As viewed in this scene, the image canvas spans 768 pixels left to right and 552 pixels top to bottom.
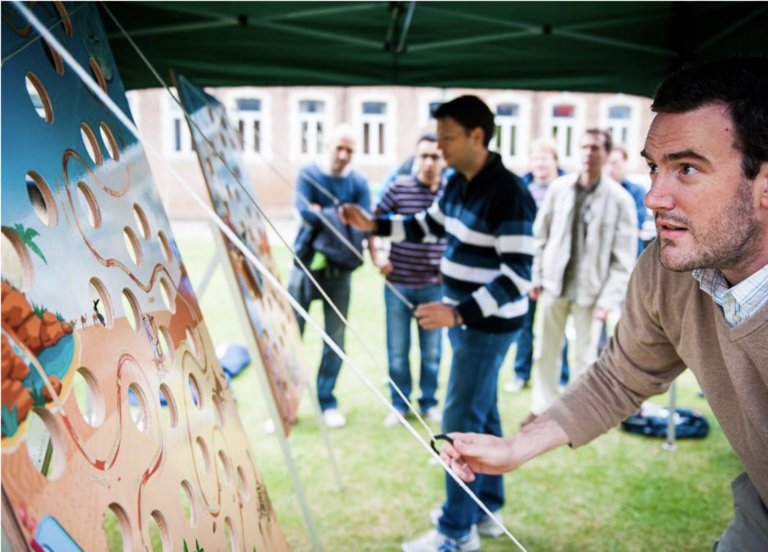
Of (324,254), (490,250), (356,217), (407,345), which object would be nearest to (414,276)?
(407,345)

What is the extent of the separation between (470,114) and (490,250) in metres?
0.50

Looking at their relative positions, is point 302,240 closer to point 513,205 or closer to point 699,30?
point 513,205

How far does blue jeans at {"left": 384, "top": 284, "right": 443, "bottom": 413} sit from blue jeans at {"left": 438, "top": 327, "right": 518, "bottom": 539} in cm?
139

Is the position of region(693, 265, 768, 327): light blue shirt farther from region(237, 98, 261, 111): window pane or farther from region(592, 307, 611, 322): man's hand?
region(237, 98, 261, 111): window pane

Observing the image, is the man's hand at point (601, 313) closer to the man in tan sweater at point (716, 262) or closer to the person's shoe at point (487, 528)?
the person's shoe at point (487, 528)

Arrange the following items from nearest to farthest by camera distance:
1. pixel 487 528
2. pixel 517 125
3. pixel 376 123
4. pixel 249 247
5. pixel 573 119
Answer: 1. pixel 249 247
2. pixel 487 528
3. pixel 376 123
4. pixel 517 125
5. pixel 573 119

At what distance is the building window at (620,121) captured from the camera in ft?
57.7

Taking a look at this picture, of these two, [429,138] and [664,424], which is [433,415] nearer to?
[664,424]

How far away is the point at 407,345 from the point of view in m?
3.96

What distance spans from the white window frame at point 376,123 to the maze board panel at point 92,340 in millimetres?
15304

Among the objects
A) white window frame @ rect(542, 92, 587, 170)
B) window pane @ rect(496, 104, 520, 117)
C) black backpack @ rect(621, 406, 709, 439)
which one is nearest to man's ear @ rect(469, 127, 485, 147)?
black backpack @ rect(621, 406, 709, 439)

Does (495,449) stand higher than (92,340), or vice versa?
(92,340)

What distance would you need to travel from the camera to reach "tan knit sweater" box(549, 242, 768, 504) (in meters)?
1.19

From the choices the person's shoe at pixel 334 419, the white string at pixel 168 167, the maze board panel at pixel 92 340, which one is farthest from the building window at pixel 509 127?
the white string at pixel 168 167
